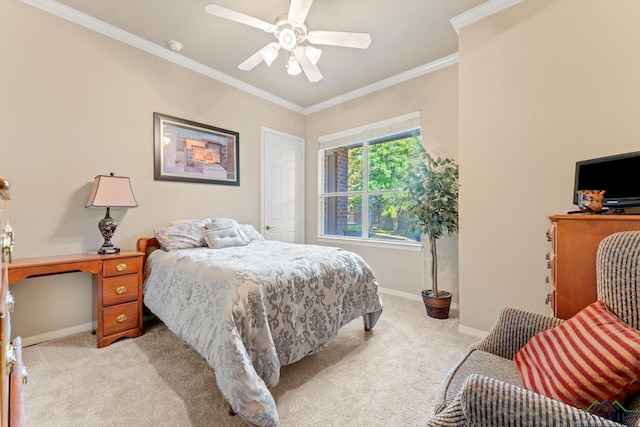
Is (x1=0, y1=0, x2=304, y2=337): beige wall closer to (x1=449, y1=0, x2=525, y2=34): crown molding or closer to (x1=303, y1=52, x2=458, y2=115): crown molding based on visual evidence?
(x1=303, y1=52, x2=458, y2=115): crown molding

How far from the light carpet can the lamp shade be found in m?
1.18

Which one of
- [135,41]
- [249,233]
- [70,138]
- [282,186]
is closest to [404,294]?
[249,233]

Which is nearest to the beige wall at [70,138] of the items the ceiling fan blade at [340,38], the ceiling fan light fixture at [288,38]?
the ceiling fan light fixture at [288,38]

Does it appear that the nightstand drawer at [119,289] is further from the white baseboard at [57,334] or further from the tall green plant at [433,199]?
the tall green plant at [433,199]

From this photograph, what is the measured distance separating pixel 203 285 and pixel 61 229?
1675 millimetres

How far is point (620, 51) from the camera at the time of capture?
1.78 metres

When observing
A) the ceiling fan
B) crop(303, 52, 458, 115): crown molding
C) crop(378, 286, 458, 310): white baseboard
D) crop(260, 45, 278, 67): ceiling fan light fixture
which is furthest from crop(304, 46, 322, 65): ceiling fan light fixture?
crop(378, 286, 458, 310): white baseboard

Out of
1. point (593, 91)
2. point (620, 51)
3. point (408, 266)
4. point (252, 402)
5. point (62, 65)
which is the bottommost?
point (252, 402)

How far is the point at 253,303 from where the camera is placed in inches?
59.1

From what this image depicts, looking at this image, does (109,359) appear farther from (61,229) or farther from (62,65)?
(62,65)

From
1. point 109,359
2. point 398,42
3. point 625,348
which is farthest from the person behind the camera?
point 398,42

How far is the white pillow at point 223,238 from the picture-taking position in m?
2.73

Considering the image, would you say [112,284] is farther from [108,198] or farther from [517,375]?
[517,375]

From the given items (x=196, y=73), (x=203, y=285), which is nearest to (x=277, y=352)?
(x=203, y=285)
